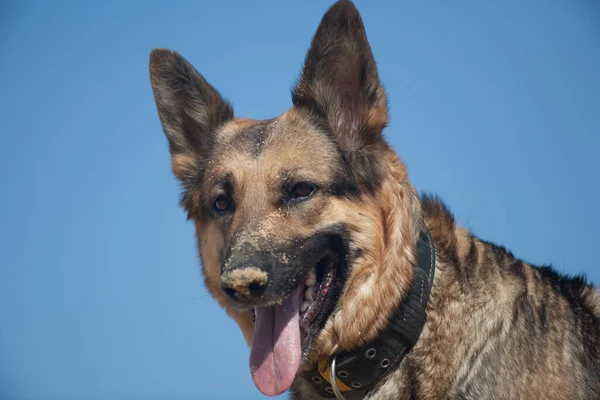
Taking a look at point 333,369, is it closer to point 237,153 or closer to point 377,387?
point 377,387

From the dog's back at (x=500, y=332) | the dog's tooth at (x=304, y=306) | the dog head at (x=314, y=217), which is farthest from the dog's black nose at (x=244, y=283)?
the dog's back at (x=500, y=332)

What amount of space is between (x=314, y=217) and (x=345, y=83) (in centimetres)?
97

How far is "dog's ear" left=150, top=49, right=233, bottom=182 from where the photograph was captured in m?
4.95

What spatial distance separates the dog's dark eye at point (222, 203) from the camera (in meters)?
4.32

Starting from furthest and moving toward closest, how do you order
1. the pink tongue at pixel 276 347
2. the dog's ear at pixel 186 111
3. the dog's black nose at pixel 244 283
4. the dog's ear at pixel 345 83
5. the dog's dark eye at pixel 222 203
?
the dog's ear at pixel 186 111 < the dog's dark eye at pixel 222 203 < the dog's ear at pixel 345 83 < the pink tongue at pixel 276 347 < the dog's black nose at pixel 244 283

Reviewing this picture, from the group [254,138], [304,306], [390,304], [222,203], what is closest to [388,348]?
[390,304]

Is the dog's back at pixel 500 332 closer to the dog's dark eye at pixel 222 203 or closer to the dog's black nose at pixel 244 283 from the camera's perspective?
the dog's black nose at pixel 244 283

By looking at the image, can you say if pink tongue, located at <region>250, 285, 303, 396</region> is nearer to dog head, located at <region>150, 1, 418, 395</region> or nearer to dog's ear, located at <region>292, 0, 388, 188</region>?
dog head, located at <region>150, 1, 418, 395</region>

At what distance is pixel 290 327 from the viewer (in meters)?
3.91

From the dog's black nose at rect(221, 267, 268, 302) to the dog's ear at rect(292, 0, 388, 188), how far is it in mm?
1115

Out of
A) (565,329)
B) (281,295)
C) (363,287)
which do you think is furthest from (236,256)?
(565,329)

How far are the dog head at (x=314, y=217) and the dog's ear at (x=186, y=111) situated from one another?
18.6 inches

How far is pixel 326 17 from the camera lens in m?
4.07

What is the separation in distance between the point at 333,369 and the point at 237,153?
5.19ft
